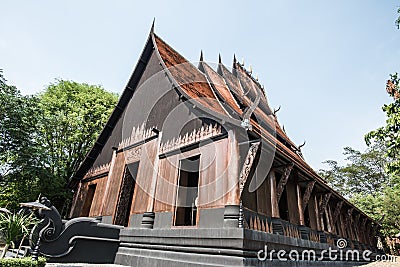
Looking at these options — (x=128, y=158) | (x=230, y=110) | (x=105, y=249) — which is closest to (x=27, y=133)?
(x=128, y=158)

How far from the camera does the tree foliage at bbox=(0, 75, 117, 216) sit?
456 inches

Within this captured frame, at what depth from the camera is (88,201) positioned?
10891 mm

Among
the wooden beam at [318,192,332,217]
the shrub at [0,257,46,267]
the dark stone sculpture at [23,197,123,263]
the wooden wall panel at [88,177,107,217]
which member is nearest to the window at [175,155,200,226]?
the dark stone sculpture at [23,197,123,263]

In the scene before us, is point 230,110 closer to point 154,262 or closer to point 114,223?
point 154,262

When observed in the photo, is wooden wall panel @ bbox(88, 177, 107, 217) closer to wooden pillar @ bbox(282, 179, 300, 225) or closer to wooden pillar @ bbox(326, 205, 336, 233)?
wooden pillar @ bbox(282, 179, 300, 225)

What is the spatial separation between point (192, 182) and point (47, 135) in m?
11.3

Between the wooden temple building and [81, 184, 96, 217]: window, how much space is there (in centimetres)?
5

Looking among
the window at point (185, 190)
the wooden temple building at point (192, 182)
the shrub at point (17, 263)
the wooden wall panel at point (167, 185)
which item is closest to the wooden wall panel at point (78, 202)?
the wooden temple building at point (192, 182)

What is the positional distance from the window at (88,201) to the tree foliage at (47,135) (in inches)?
108

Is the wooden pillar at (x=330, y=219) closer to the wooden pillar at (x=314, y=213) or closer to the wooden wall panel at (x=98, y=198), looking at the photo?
the wooden pillar at (x=314, y=213)

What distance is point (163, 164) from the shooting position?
300 inches

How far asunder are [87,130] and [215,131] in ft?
41.3

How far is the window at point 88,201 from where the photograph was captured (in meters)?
10.6

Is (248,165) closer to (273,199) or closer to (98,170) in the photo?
(273,199)
